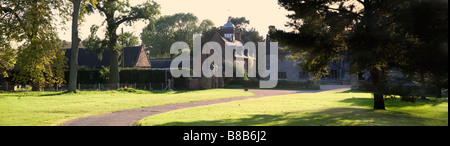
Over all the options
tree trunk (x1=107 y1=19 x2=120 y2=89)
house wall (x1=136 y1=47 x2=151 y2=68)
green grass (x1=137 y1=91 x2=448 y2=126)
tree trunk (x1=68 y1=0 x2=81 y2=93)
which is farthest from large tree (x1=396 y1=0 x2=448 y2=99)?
house wall (x1=136 y1=47 x2=151 y2=68)

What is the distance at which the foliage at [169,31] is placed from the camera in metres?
99.1

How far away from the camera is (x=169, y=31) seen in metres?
99.5

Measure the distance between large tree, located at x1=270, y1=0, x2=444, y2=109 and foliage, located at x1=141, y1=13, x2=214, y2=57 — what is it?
7778 cm

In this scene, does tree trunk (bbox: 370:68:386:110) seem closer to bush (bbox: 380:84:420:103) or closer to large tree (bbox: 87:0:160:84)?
bush (bbox: 380:84:420:103)

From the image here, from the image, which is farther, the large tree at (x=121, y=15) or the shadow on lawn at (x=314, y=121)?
the large tree at (x=121, y=15)

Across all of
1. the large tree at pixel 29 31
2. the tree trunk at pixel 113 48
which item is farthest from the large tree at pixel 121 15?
the large tree at pixel 29 31

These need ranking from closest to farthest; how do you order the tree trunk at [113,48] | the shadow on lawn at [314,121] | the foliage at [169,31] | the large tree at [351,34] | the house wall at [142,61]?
the shadow on lawn at [314,121] < the large tree at [351,34] < the tree trunk at [113,48] < the house wall at [142,61] < the foliage at [169,31]

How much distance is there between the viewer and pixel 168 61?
7194 centimetres

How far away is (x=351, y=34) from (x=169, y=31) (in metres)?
85.0

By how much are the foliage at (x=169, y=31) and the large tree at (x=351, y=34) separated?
255 feet

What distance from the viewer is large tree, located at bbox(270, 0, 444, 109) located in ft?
54.9

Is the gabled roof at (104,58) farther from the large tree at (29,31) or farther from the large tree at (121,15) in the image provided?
the large tree at (29,31)

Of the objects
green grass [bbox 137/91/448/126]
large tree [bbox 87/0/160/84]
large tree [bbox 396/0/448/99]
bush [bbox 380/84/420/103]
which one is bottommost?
green grass [bbox 137/91/448/126]
